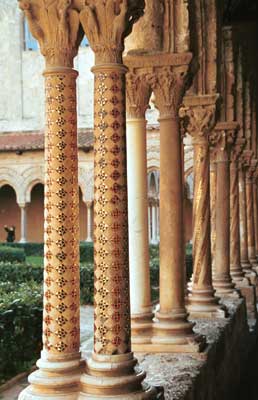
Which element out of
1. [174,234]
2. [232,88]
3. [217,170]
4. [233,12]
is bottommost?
[174,234]

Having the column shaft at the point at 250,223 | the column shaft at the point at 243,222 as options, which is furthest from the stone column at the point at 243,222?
the column shaft at the point at 250,223

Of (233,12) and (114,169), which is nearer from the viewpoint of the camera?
(114,169)

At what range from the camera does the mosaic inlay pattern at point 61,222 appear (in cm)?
434

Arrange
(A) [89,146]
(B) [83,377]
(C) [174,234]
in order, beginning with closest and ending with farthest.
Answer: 1. (B) [83,377]
2. (C) [174,234]
3. (A) [89,146]

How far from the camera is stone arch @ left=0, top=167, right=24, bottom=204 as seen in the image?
30.5m

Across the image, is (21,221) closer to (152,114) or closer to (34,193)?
(34,193)

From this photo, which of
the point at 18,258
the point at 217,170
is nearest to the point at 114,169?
the point at 217,170

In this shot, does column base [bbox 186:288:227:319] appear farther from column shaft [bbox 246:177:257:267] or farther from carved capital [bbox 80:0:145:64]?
column shaft [bbox 246:177:257:267]

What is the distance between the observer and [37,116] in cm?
3188

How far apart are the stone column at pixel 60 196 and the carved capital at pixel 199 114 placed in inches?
170

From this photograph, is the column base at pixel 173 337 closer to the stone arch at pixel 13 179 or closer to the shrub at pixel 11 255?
the shrub at pixel 11 255

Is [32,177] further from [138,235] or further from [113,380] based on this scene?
[113,380]

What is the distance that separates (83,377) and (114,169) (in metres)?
1.26

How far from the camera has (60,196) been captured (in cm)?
438
